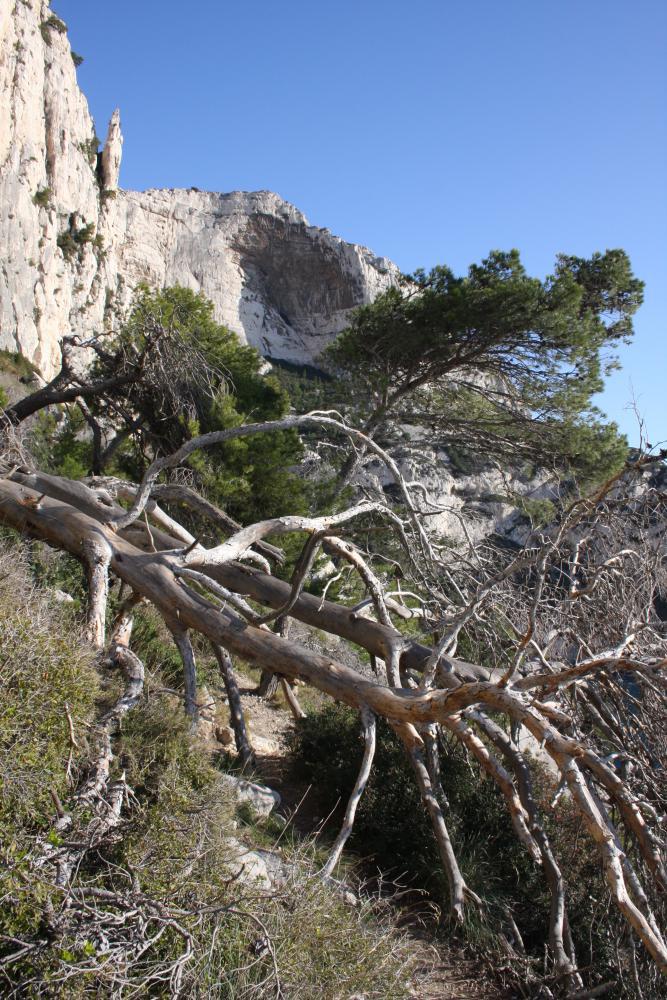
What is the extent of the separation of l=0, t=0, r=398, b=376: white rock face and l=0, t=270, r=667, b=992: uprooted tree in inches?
725

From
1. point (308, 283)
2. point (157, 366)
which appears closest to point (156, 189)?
point (308, 283)

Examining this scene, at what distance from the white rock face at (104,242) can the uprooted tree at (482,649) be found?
1840 centimetres

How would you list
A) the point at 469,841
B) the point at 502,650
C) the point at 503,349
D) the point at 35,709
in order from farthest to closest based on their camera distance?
the point at 503,349, the point at 502,650, the point at 469,841, the point at 35,709

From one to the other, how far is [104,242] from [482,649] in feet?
156

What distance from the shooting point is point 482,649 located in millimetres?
6199

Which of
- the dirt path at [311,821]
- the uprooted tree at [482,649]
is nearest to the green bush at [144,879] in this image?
the uprooted tree at [482,649]

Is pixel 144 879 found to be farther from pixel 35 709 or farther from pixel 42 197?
pixel 42 197

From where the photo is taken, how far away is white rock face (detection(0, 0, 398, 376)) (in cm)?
3641

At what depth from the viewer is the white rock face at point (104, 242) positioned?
36.4 m

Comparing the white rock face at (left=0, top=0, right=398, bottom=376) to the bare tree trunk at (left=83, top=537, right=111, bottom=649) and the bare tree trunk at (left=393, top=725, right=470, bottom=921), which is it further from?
the bare tree trunk at (left=393, top=725, right=470, bottom=921)

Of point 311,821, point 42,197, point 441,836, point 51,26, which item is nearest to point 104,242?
point 42,197

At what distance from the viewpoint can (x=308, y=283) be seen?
55.9 m

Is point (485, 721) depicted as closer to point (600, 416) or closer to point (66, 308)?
point (600, 416)

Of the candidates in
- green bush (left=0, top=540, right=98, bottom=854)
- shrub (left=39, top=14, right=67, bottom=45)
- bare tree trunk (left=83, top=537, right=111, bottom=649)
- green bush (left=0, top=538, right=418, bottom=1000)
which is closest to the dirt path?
green bush (left=0, top=538, right=418, bottom=1000)
